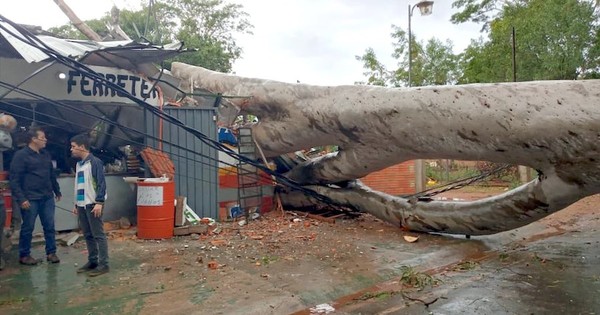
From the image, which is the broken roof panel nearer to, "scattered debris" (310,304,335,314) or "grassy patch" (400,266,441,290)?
"scattered debris" (310,304,335,314)

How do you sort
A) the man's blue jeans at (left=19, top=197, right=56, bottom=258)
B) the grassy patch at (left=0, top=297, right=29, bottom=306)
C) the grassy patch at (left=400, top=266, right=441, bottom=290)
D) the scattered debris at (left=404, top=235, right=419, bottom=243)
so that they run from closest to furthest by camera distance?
the grassy patch at (left=0, top=297, right=29, bottom=306)
the grassy patch at (left=400, top=266, right=441, bottom=290)
the man's blue jeans at (left=19, top=197, right=56, bottom=258)
the scattered debris at (left=404, top=235, right=419, bottom=243)

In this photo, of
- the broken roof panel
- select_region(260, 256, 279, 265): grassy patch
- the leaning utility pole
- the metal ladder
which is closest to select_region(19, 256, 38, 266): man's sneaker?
the broken roof panel

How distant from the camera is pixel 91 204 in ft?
20.9

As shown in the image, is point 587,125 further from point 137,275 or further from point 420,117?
point 137,275

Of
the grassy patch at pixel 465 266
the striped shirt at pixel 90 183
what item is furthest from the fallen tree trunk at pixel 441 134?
the striped shirt at pixel 90 183

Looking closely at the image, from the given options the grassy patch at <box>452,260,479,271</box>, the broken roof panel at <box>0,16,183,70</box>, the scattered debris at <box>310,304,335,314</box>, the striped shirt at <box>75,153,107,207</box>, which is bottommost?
the scattered debris at <box>310,304,335,314</box>

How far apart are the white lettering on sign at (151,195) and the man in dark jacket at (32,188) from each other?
63.4 inches

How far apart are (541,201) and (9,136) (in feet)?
Answer: 26.6

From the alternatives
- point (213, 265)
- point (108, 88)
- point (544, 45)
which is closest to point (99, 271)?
point (213, 265)

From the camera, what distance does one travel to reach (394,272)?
673 centimetres

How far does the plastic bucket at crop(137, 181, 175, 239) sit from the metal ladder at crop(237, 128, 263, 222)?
1.92 meters

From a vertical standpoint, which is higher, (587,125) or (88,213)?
(587,125)

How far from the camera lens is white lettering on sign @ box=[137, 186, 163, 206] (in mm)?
8273

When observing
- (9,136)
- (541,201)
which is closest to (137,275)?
(9,136)
